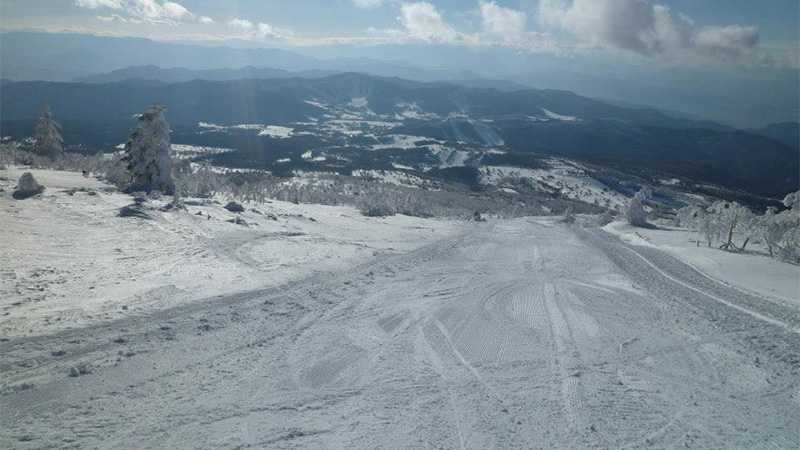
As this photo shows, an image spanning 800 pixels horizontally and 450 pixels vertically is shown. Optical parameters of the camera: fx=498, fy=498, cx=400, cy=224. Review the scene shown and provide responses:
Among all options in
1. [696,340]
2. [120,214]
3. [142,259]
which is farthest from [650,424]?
[120,214]

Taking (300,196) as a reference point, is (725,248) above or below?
above

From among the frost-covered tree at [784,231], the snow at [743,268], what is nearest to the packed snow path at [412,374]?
the snow at [743,268]

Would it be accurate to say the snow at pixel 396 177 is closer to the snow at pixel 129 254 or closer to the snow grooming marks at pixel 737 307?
the snow at pixel 129 254

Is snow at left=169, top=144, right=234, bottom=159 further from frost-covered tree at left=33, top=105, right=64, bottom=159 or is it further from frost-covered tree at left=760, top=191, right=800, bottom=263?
frost-covered tree at left=760, top=191, right=800, bottom=263

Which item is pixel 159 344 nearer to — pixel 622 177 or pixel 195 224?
pixel 195 224

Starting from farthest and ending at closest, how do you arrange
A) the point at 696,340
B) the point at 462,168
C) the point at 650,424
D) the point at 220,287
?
the point at 462,168 → the point at 220,287 → the point at 696,340 → the point at 650,424

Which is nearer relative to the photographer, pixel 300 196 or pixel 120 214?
pixel 120 214
